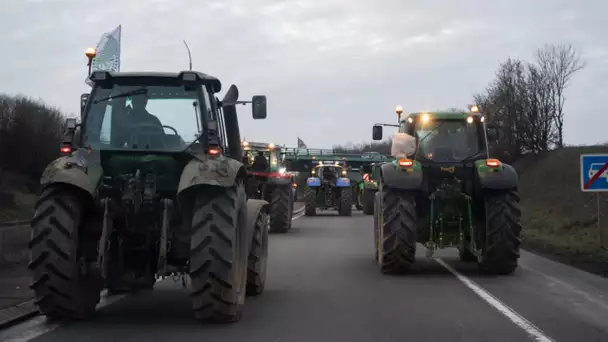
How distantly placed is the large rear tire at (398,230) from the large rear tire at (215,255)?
512cm

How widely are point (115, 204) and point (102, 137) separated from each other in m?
1.09

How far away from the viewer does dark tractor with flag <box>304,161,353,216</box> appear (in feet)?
123

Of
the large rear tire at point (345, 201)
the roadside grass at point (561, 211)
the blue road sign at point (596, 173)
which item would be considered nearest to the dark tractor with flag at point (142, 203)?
the roadside grass at point (561, 211)

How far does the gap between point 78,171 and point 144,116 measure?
119 centimetres

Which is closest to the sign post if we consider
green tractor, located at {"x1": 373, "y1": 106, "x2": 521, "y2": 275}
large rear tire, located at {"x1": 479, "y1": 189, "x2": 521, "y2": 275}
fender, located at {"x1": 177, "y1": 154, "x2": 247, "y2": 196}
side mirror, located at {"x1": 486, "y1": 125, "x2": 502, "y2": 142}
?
side mirror, located at {"x1": 486, "y1": 125, "x2": 502, "y2": 142}

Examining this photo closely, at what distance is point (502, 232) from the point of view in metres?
13.0

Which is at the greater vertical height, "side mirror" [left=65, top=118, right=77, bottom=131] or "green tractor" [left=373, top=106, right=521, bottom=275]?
"side mirror" [left=65, top=118, right=77, bottom=131]

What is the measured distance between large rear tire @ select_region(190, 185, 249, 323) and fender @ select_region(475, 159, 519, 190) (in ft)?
20.2

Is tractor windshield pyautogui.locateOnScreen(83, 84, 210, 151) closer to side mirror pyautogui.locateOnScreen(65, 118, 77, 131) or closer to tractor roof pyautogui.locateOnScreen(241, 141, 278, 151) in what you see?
side mirror pyautogui.locateOnScreen(65, 118, 77, 131)

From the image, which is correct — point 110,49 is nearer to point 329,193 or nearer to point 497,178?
point 497,178

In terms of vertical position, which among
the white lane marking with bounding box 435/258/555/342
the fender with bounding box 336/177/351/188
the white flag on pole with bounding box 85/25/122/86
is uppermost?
the white flag on pole with bounding box 85/25/122/86

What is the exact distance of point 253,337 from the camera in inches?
308

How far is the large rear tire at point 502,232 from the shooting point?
42.7 ft

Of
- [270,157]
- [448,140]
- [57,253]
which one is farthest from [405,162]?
[270,157]
